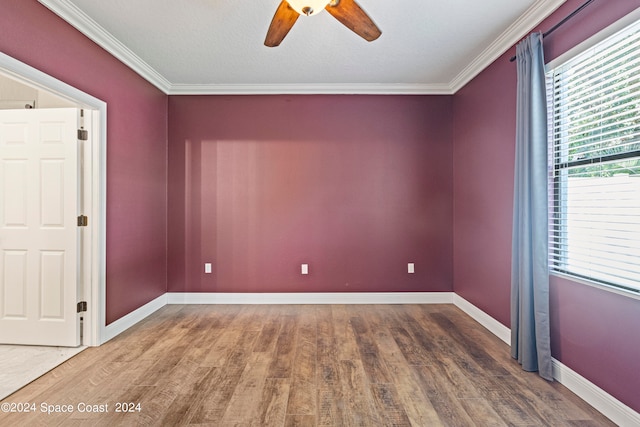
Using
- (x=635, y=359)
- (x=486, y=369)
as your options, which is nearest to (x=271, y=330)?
(x=486, y=369)

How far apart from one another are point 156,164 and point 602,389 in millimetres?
4503

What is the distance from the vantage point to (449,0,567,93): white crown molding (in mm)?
2280

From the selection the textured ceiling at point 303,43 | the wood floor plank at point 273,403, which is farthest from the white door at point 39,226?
the wood floor plank at point 273,403

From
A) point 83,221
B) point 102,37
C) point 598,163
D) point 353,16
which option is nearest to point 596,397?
point 598,163

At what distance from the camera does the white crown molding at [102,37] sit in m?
2.29

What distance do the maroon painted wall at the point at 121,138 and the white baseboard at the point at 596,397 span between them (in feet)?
12.4

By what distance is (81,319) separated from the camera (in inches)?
106

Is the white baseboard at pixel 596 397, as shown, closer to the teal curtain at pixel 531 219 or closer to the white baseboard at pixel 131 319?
the teal curtain at pixel 531 219

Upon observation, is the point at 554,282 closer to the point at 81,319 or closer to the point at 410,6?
the point at 410,6

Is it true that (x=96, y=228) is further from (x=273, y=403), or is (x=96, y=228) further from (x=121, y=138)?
(x=273, y=403)

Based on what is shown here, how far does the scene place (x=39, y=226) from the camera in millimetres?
2660

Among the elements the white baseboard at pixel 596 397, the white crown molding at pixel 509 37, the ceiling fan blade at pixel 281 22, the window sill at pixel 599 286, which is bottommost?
the white baseboard at pixel 596 397

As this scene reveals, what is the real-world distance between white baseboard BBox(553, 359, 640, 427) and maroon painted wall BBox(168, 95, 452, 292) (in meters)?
1.87

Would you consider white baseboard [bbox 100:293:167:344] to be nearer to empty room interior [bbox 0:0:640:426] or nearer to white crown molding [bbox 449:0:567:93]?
empty room interior [bbox 0:0:640:426]
